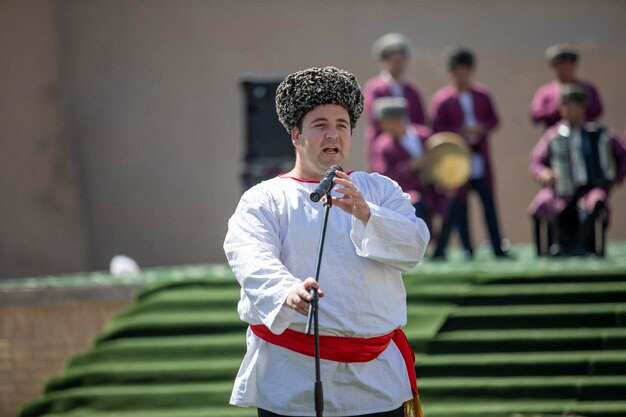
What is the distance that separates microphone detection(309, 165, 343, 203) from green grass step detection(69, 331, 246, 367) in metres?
4.22

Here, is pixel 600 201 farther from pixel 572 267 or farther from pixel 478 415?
pixel 478 415

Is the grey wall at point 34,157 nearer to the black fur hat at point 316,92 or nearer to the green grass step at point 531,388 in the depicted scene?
the green grass step at point 531,388

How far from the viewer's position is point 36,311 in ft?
30.3

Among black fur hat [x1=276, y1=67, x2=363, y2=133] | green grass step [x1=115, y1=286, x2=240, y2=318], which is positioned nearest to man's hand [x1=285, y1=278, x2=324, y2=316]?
black fur hat [x1=276, y1=67, x2=363, y2=133]

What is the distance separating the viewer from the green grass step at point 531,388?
781 cm

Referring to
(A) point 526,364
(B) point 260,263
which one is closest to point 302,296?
(B) point 260,263

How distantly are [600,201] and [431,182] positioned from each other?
4.11ft

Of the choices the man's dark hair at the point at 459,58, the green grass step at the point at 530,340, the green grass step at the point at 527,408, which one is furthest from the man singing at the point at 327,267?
the man's dark hair at the point at 459,58

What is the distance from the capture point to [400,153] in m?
10.3

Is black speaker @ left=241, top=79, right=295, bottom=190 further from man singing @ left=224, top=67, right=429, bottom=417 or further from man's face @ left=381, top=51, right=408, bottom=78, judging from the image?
man singing @ left=224, top=67, right=429, bottom=417

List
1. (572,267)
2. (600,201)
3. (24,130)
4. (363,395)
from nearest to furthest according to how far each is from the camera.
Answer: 1. (363,395)
2. (572,267)
3. (600,201)
4. (24,130)

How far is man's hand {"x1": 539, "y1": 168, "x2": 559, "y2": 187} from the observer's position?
10.0 metres

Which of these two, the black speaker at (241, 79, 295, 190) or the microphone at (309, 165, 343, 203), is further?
the black speaker at (241, 79, 295, 190)

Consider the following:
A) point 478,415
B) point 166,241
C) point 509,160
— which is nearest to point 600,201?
point 478,415
